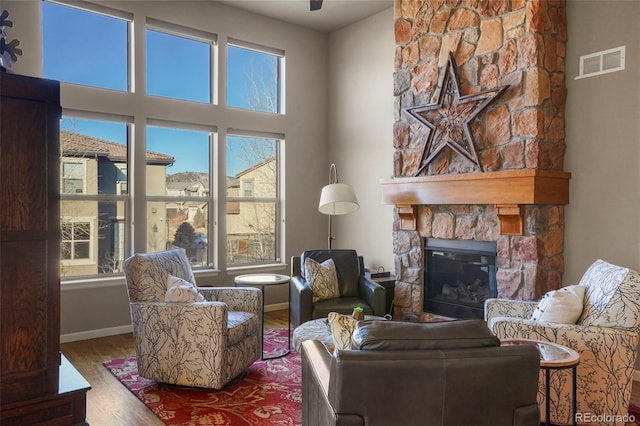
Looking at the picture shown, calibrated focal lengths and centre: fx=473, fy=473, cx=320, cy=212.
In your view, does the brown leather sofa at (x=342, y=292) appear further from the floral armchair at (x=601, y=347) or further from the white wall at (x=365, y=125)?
the floral armchair at (x=601, y=347)

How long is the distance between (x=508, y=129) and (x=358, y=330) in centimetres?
297

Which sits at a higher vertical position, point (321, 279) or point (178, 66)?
point (178, 66)

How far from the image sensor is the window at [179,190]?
5156 mm

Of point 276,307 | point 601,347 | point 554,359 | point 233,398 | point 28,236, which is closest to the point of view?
point 28,236

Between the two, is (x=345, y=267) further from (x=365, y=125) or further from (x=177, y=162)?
(x=177, y=162)

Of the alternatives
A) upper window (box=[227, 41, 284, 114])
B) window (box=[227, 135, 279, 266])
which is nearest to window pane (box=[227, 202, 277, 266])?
window (box=[227, 135, 279, 266])

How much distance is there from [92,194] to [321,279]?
2.47 metres

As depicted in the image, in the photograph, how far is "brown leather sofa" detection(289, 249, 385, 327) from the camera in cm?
405

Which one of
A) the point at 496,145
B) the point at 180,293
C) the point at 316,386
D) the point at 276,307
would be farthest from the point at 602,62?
the point at 276,307

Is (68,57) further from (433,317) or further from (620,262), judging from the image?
(620,262)

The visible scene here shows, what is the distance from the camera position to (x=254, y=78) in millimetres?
5945

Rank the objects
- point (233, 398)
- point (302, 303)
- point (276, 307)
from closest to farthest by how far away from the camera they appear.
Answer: point (233, 398), point (302, 303), point (276, 307)

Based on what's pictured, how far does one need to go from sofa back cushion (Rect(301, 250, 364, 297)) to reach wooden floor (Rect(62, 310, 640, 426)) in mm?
1899

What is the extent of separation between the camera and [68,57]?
4.60m
